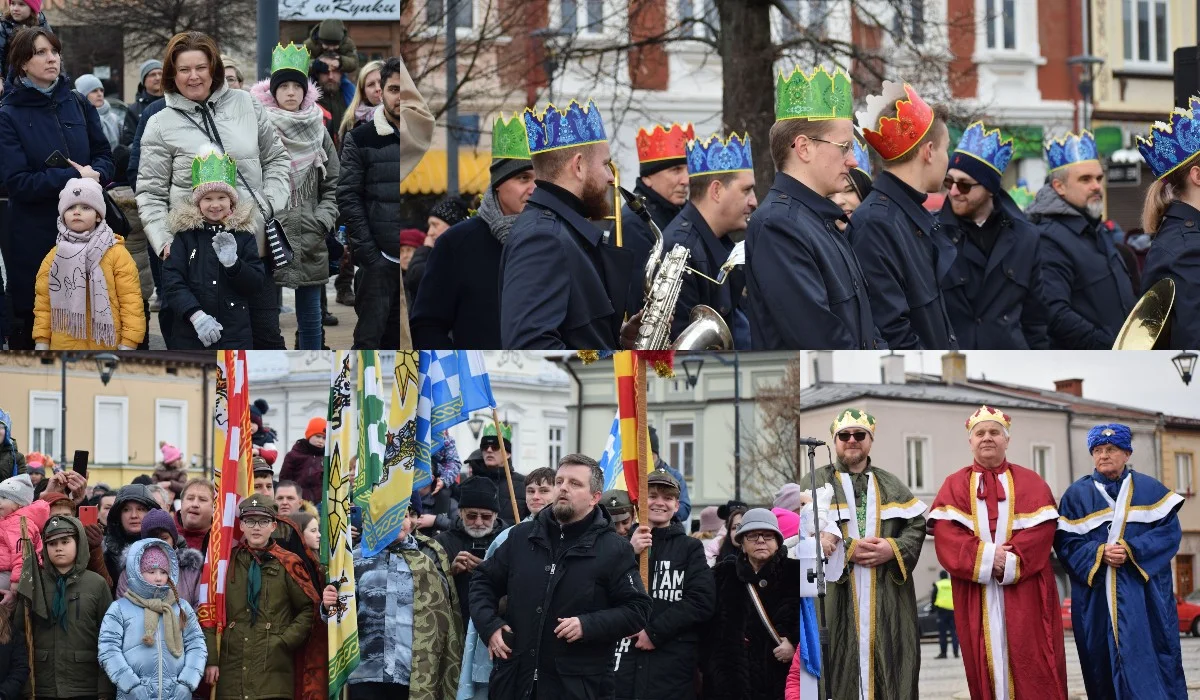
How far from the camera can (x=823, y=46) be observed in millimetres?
17828

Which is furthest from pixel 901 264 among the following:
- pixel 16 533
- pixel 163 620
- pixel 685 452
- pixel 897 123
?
pixel 16 533

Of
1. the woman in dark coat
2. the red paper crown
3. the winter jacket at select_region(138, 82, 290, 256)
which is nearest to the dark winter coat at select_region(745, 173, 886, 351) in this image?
the red paper crown

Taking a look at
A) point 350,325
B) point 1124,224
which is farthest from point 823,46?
point 350,325

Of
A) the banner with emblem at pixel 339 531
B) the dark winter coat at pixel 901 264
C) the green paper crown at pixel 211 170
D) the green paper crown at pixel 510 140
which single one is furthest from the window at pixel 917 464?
the green paper crown at pixel 211 170

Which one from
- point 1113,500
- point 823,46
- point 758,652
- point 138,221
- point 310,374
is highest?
point 823,46

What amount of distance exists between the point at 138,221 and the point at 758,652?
12.4ft

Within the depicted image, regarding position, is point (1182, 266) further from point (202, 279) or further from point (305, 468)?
point (202, 279)

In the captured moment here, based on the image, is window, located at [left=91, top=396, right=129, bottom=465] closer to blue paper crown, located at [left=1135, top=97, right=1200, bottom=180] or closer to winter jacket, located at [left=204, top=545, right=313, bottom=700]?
winter jacket, located at [left=204, top=545, right=313, bottom=700]

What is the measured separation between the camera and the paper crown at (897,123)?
9383 millimetres

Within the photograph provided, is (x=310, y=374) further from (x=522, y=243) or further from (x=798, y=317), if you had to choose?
(x=798, y=317)

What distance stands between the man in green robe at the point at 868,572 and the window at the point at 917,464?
0.17 feet

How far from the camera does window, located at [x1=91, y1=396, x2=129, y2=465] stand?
9.70 meters

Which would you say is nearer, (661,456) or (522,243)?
(522,243)

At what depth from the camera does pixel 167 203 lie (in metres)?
10.1
